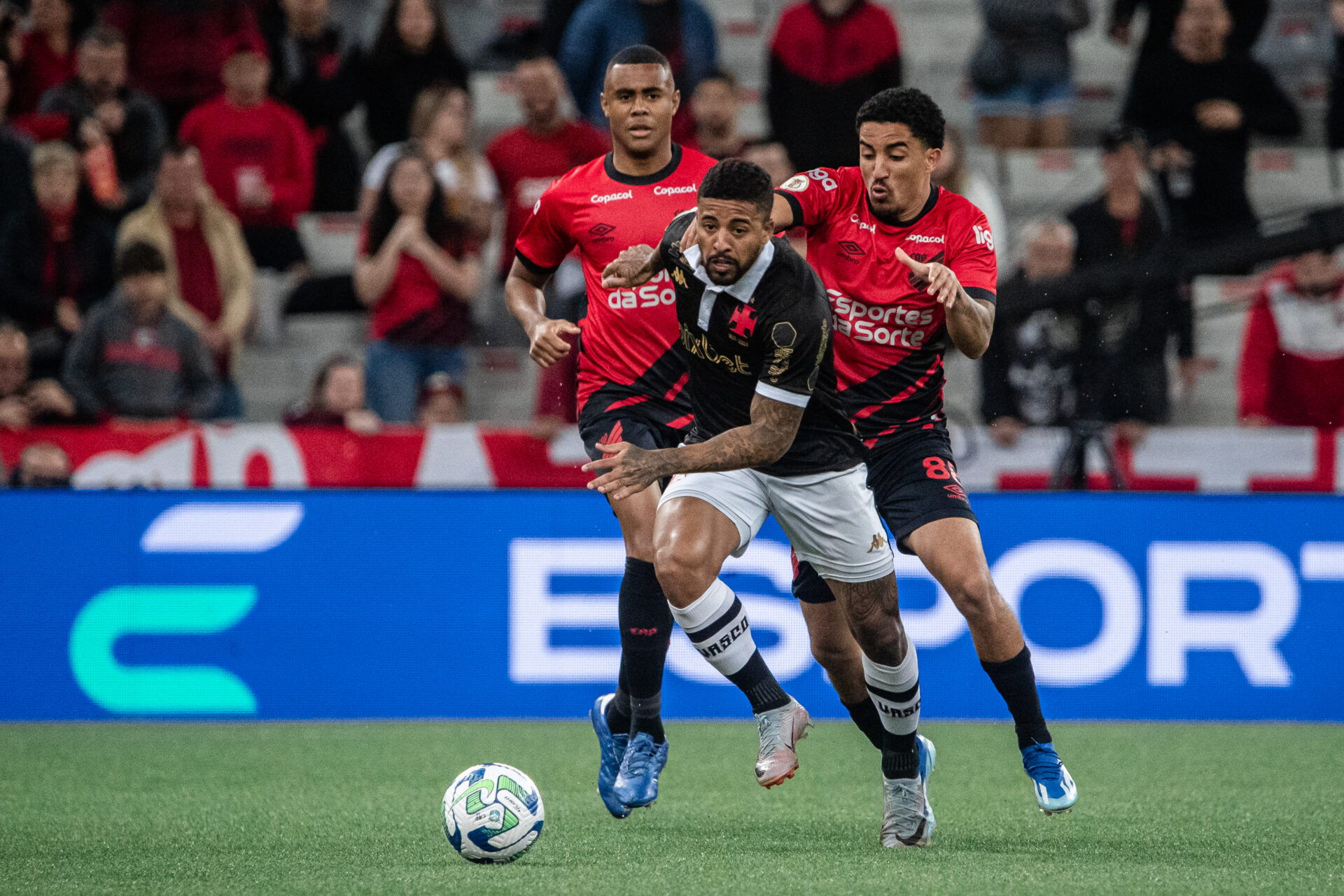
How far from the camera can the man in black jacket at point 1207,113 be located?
10211mm

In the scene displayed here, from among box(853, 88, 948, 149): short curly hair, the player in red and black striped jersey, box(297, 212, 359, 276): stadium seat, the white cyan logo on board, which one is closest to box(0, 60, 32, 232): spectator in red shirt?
box(297, 212, 359, 276): stadium seat

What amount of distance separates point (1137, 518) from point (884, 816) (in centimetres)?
350

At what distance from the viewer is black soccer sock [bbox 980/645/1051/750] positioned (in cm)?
516

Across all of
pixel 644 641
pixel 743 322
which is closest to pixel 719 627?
pixel 644 641

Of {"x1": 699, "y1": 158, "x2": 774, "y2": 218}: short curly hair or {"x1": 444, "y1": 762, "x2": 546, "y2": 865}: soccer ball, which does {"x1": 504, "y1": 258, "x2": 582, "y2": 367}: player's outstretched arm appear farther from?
{"x1": 444, "y1": 762, "x2": 546, "y2": 865}: soccer ball

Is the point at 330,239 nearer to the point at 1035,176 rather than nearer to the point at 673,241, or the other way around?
the point at 1035,176

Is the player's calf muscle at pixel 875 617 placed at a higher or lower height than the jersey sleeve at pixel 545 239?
lower

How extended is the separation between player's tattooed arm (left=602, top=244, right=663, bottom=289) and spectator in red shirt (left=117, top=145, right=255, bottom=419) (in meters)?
5.12

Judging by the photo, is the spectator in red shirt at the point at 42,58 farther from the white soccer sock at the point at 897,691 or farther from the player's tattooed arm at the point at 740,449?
the white soccer sock at the point at 897,691

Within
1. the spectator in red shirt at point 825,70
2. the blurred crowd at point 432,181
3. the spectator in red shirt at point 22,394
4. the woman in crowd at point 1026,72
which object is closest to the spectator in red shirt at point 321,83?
the blurred crowd at point 432,181

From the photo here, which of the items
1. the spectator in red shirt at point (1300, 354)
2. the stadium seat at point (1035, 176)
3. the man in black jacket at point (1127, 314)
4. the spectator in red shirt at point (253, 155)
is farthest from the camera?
the stadium seat at point (1035, 176)

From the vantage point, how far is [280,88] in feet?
37.2

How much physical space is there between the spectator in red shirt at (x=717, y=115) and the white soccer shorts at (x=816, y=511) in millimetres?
4294

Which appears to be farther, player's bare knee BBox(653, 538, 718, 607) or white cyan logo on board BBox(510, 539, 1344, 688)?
white cyan logo on board BBox(510, 539, 1344, 688)
